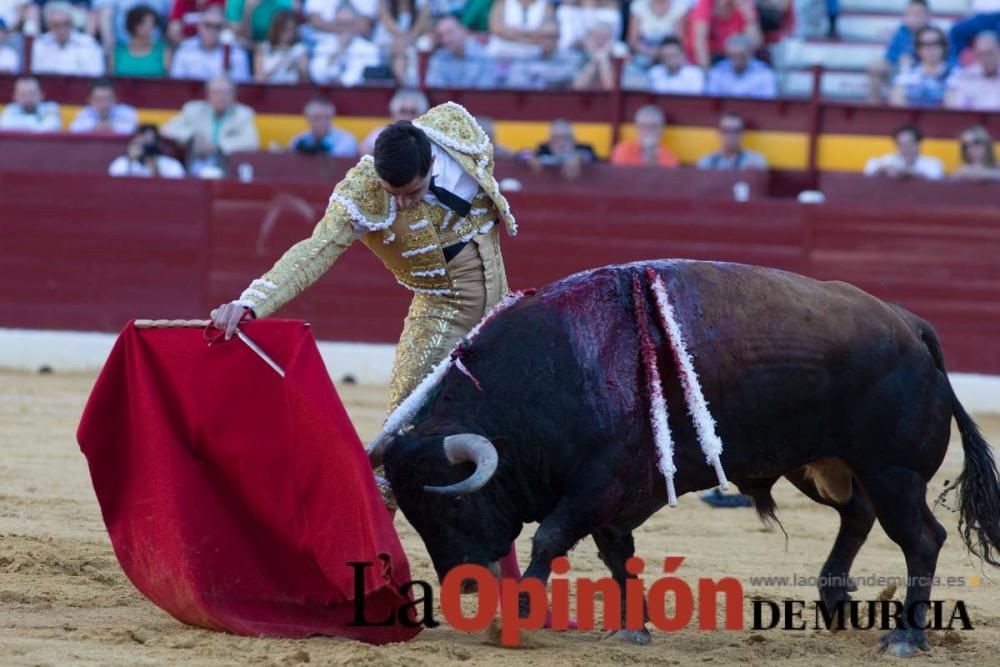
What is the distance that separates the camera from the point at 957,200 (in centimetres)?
891

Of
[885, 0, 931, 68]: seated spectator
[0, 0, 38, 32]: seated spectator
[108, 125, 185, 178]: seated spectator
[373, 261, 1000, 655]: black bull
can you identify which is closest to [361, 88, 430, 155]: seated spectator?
[108, 125, 185, 178]: seated spectator

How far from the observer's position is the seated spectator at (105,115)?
32.4 feet

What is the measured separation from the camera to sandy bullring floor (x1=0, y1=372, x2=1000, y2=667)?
11.8ft

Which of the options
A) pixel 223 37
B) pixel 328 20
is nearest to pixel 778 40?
pixel 328 20

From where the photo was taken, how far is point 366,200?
13.1 feet

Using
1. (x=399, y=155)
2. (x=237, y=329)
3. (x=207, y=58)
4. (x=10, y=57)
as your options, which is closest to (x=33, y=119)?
(x=10, y=57)

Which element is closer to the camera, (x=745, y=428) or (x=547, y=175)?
(x=745, y=428)

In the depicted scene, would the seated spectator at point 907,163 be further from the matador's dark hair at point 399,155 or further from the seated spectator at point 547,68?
the matador's dark hair at point 399,155

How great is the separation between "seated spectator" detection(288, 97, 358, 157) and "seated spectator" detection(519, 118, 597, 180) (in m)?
1.05

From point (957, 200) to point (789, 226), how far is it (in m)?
0.91

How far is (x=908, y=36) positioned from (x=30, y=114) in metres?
5.32

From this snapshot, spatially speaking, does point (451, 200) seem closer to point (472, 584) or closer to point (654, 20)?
point (472, 584)

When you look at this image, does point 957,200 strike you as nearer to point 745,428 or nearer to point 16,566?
point 745,428

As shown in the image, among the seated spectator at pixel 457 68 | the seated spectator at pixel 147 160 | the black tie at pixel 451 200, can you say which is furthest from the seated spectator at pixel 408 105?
the black tie at pixel 451 200
